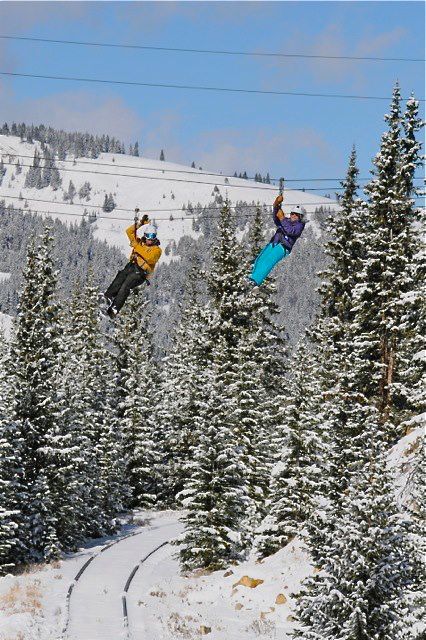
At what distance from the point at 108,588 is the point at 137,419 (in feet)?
72.0

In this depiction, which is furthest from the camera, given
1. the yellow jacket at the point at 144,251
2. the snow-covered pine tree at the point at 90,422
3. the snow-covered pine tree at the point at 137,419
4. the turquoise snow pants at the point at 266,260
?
the snow-covered pine tree at the point at 137,419

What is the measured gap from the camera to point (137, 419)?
5025cm

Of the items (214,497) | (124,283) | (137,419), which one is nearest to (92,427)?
(137,419)

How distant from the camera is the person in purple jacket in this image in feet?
77.7

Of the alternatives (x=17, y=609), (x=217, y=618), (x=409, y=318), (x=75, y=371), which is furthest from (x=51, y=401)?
(x=409, y=318)

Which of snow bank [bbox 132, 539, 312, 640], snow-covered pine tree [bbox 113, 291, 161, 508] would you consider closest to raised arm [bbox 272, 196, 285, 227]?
snow bank [bbox 132, 539, 312, 640]

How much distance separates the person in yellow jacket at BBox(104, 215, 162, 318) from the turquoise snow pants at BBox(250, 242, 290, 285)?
3077mm

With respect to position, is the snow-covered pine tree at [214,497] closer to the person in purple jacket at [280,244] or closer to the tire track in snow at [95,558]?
the tire track in snow at [95,558]

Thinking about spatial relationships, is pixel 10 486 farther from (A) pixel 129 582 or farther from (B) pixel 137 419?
(B) pixel 137 419

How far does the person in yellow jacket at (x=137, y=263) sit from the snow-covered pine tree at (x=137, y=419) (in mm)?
24692

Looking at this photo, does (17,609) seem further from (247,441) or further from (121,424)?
(121,424)

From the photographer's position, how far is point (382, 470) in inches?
596

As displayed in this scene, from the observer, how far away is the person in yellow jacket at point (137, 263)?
2259cm

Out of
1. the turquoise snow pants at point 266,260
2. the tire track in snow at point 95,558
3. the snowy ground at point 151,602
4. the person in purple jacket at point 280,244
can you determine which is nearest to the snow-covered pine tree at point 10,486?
the snowy ground at point 151,602
